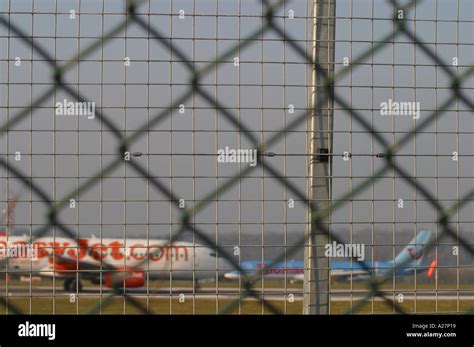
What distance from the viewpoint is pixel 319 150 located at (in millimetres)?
2145

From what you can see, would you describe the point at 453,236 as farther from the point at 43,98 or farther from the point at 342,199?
the point at 43,98

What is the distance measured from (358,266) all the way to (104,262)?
831 mm

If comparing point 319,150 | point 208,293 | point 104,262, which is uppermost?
point 319,150

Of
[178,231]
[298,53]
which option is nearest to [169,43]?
[298,53]

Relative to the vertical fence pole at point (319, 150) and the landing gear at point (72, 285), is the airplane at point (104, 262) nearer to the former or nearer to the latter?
the landing gear at point (72, 285)

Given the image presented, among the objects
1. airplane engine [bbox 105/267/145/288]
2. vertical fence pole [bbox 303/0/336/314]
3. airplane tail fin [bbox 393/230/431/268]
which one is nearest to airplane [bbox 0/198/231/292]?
airplane engine [bbox 105/267/145/288]

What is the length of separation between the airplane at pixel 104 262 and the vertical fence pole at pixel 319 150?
0.29 m

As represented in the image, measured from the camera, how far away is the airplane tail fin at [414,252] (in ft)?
7.22

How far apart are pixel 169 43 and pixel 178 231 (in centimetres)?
58

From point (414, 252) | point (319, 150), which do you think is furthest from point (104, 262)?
point (414, 252)

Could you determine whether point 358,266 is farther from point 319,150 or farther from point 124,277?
point 124,277

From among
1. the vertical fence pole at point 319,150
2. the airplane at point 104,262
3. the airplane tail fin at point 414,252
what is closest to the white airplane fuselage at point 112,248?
the airplane at point 104,262
